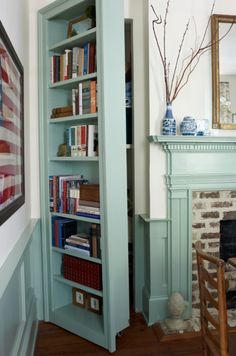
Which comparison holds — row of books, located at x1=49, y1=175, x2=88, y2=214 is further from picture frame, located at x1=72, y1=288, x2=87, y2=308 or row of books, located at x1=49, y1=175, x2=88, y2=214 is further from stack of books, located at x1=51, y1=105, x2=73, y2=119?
picture frame, located at x1=72, y1=288, x2=87, y2=308

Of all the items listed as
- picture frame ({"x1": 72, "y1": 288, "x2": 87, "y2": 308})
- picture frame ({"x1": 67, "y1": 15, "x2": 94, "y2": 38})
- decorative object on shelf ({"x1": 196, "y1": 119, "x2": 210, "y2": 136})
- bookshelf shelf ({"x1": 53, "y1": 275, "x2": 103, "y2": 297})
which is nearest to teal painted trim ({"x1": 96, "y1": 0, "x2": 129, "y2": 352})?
bookshelf shelf ({"x1": 53, "y1": 275, "x2": 103, "y2": 297})

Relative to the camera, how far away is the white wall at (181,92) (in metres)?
2.47

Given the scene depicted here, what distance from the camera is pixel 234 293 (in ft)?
8.90

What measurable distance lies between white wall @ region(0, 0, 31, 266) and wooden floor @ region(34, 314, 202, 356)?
93 centimetres

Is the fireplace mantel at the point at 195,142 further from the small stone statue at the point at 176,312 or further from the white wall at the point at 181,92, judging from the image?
the small stone statue at the point at 176,312

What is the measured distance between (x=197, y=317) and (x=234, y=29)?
98.1 inches

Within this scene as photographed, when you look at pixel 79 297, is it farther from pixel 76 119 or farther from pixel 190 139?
pixel 190 139

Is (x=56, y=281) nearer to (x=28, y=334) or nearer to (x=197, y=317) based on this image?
(x=28, y=334)

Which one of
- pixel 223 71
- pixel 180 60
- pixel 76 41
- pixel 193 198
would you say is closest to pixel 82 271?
pixel 193 198

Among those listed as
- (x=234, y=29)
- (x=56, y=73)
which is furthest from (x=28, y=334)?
(x=234, y=29)

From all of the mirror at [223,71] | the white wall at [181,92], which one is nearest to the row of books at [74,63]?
the white wall at [181,92]

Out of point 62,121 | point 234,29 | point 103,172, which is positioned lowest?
point 103,172

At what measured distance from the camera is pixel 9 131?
149 centimetres

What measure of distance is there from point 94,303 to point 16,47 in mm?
2002
